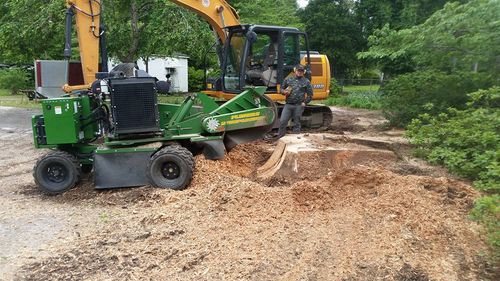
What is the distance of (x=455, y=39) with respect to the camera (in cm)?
893

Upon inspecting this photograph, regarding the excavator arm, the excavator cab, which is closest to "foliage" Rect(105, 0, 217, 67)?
the excavator arm

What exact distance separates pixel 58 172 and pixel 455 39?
7.09 m

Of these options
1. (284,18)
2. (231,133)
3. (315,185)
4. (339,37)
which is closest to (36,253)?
(315,185)

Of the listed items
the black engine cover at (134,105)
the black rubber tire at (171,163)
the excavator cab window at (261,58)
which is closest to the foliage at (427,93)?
the excavator cab window at (261,58)

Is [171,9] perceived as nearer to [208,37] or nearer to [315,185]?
[208,37]

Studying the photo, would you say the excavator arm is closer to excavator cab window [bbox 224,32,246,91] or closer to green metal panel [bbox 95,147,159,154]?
excavator cab window [bbox 224,32,246,91]

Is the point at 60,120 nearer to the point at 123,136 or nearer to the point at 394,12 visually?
the point at 123,136

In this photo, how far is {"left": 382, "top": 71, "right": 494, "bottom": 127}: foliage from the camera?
9.45 meters

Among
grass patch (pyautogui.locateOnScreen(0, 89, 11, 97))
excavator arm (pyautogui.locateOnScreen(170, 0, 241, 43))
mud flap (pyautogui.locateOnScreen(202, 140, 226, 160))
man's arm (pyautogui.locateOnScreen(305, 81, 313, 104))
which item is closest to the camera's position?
mud flap (pyautogui.locateOnScreen(202, 140, 226, 160))

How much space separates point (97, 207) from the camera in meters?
6.59

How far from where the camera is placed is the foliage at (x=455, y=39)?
26.9ft

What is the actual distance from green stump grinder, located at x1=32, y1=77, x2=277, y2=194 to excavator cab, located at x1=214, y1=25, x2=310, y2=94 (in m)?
3.08

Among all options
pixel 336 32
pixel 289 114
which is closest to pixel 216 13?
pixel 289 114

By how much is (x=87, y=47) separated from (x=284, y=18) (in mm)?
22619
